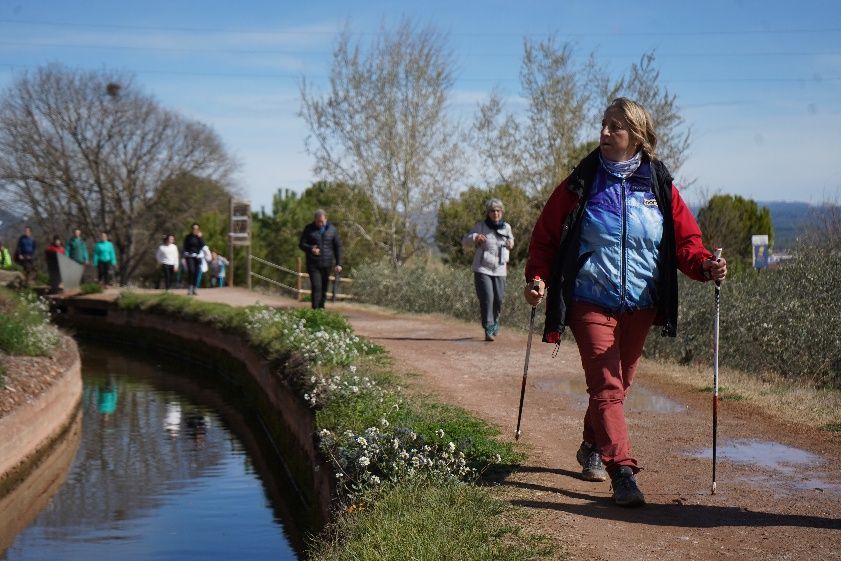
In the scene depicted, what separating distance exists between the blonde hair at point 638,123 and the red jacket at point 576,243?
100 millimetres

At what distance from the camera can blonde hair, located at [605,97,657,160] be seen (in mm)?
6230

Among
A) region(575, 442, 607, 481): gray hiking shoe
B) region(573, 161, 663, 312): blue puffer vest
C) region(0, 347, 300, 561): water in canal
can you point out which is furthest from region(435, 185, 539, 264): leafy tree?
region(573, 161, 663, 312): blue puffer vest

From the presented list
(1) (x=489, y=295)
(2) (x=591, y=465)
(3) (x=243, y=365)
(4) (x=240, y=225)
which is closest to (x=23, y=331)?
(3) (x=243, y=365)

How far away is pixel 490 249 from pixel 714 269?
27.7 feet

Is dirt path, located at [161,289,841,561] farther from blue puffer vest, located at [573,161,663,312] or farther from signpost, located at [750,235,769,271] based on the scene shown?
signpost, located at [750,235,769,271]

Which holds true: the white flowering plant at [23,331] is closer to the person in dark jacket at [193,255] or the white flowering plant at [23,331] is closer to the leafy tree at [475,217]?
the person in dark jacket at [193,255]

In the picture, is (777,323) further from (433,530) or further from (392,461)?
(433,530)

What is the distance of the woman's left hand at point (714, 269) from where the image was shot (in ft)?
20.3

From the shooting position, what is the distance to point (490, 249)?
1464 cm

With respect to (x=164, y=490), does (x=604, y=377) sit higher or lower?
higher

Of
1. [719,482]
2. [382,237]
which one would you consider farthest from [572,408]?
[382,237]

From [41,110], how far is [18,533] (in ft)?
130

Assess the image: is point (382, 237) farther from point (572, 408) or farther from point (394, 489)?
point (394, 489)

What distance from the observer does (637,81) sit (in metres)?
25.4
